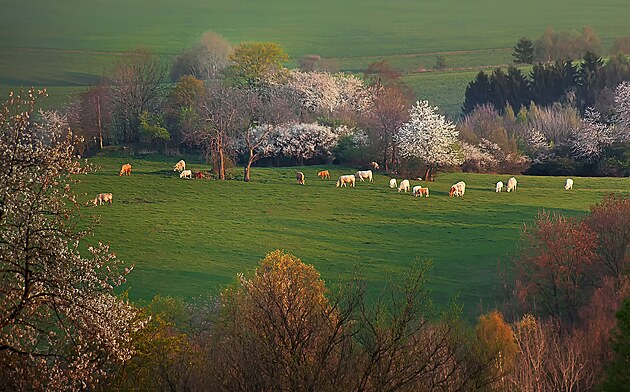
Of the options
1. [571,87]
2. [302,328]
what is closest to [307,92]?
[571,87]

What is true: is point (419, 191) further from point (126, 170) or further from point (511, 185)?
point (126, 170)

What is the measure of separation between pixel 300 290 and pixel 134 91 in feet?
220

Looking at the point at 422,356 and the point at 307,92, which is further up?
the point at 307,92

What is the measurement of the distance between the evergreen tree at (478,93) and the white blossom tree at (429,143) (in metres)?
40.0

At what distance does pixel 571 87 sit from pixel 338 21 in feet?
211

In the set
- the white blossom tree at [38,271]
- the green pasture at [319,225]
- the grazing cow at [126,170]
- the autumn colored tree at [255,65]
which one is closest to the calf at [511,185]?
the green pasture at [319,225]

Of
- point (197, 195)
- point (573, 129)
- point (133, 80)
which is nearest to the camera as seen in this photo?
point (197, 195)

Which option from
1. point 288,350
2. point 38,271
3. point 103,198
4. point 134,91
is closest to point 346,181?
point 103,198

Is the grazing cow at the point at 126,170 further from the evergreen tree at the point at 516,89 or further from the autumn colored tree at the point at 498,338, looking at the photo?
the evergreen tree at the point at 516,89

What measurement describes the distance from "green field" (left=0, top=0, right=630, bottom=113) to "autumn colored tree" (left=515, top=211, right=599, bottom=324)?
5838 centimetres

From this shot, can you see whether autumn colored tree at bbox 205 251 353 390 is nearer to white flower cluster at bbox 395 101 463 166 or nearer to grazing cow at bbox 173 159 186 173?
grazing cow at bbox 173 159 186 173

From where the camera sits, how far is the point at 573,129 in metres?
77.5

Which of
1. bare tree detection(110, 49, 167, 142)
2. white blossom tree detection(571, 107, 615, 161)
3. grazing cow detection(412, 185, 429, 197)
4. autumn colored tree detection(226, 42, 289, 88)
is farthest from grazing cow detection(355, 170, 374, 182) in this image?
autumn colored tree detection(226, 42, 289, 88)

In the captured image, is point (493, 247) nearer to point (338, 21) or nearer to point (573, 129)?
point (573, 129)
